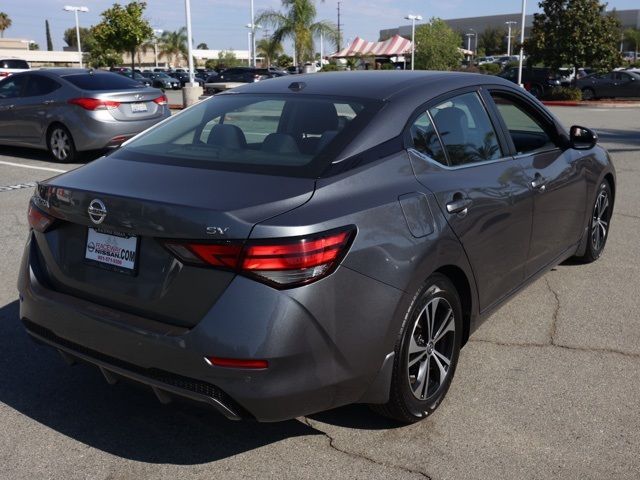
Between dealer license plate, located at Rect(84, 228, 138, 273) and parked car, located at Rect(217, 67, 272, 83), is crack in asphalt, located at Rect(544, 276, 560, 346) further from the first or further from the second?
parked car, located at Rect(217, 67, 272, 83)

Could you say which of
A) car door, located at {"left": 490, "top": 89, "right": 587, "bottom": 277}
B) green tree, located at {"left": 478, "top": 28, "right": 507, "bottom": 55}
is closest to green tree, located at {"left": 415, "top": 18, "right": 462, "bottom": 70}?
car door, located at {"left": 490, "top": 89, "right": 587, "bottom": 277}

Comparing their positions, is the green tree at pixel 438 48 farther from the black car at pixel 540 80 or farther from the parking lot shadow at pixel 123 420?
the parking lot shadow at pixel 123 420

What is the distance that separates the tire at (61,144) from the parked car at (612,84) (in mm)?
25284

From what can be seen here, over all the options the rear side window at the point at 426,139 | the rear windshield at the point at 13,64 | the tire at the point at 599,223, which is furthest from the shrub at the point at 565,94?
the rear side window at the point at 426,139

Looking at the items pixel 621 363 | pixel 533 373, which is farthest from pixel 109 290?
pixel 621 363

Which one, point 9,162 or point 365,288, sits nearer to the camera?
point 365,288

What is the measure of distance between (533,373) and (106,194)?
8.15 ft

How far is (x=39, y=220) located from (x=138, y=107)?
8.55 metres

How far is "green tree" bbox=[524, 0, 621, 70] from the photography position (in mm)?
29703

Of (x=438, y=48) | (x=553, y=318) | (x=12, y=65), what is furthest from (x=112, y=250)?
(x=438, y=48)

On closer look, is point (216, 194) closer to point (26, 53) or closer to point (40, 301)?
point (40, 301)

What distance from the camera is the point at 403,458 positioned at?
3.13 m

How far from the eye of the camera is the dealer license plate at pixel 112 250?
292 cm

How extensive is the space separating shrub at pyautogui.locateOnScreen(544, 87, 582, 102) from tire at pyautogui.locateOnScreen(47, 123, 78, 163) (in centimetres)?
2353
